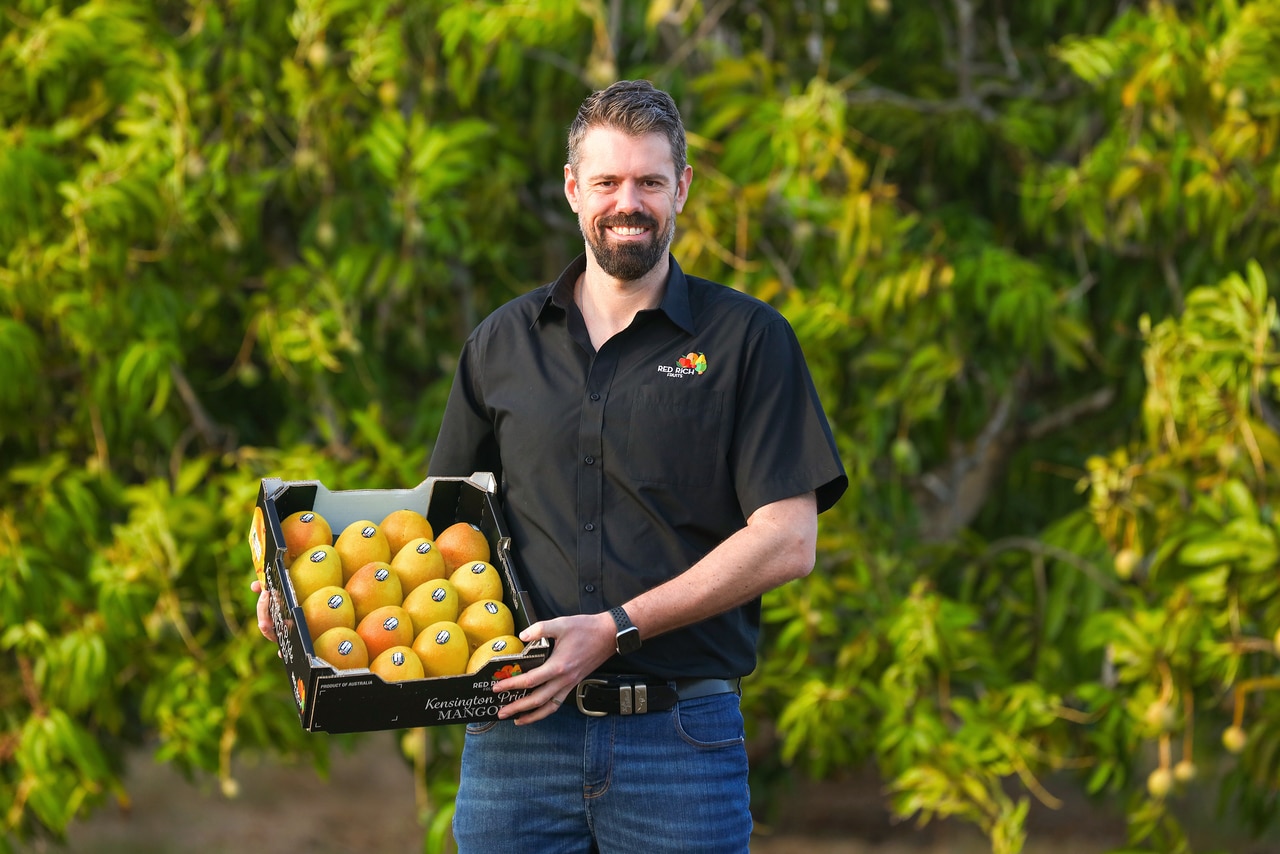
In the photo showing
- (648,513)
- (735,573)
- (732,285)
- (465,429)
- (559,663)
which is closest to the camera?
(559,663)

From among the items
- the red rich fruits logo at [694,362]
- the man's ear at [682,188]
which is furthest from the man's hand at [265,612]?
the man's ear at [682,188]

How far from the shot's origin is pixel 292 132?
4.29m

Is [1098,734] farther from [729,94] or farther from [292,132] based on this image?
[292,132]

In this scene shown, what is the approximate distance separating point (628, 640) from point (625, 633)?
12 millimetres

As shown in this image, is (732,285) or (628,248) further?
(732,285)

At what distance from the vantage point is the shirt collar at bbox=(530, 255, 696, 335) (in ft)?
6.57

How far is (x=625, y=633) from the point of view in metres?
1.81

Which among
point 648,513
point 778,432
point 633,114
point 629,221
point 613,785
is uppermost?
point 633,114

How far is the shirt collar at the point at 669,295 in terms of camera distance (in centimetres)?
200

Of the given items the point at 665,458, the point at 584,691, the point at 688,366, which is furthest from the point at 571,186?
the point at 584,691

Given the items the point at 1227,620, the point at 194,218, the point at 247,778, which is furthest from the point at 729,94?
the point at 247,778

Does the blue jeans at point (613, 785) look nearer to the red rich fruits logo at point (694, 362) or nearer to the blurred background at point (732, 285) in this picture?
the red rich fruits logo at point (694, 362)

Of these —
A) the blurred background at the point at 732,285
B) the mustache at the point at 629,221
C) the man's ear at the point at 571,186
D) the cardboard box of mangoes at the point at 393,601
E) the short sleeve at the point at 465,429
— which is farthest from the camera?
the blurred background at the point at 732,285

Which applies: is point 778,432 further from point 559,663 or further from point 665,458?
point 559,663
